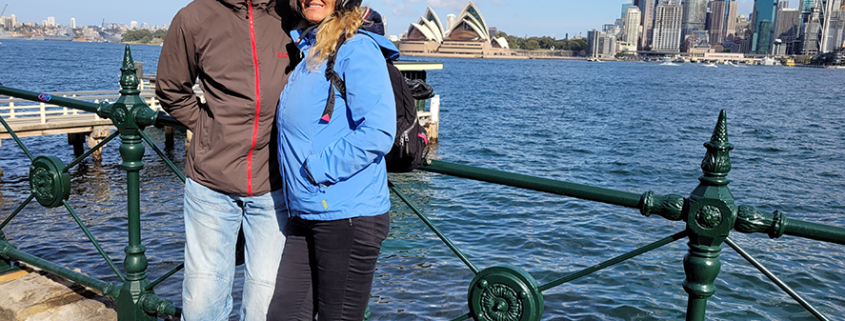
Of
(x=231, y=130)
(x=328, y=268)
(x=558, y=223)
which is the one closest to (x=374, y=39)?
(x=231, y=130)

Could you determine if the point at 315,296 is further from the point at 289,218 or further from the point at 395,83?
the point at 395,83

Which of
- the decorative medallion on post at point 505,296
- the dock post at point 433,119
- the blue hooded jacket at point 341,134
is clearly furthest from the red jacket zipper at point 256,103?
the dock post at point 433,119

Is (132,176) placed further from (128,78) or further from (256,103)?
(256,103)

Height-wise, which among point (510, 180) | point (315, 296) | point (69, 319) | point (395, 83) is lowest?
point (69, 319)

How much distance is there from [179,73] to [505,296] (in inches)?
58.1

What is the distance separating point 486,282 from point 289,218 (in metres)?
0.77

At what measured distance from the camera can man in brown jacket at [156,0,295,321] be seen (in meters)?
2.46

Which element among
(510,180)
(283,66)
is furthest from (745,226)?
(283,66)

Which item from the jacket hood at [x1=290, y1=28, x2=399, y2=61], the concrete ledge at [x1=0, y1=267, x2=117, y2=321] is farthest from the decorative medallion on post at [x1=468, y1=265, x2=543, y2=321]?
the concrete ledge at [x1=0, y1=267, x2=117, y2=321]

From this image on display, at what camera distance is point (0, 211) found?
14531mm

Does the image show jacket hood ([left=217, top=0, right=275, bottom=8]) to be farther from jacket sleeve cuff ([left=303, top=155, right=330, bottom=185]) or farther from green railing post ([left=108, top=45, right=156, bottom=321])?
green railing post ([left=108, top=45, right=156, bottom=321])

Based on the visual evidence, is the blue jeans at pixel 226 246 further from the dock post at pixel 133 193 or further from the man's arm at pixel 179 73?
the dock post at pixel 133 193

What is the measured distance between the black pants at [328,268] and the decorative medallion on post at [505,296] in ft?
1.42

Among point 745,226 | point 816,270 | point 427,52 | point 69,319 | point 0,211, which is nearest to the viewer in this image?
point 745,226
